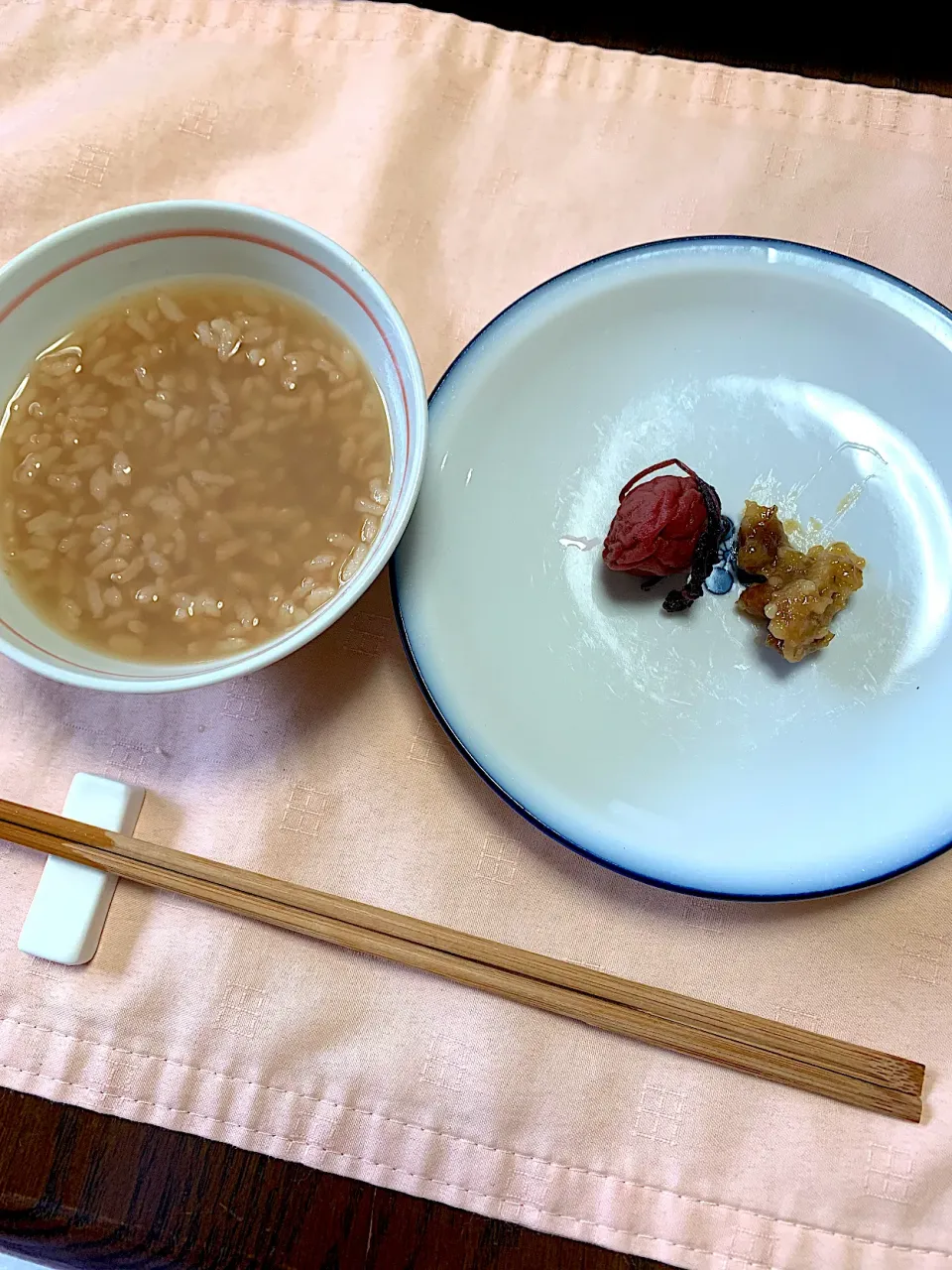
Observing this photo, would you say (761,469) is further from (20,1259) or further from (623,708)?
(20,1259)

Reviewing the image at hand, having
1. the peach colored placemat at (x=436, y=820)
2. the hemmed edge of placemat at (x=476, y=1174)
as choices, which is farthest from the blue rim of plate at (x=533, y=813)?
the hemmed edge of placemat at (x=476, y=1174)

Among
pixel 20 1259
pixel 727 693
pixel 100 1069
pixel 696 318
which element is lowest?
pixel 20 1259

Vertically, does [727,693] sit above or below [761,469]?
below

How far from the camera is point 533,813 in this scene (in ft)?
3.81

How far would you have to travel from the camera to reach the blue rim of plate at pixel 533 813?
3.70ft

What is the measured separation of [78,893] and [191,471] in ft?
1.92

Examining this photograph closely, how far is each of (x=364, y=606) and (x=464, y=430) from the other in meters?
0.28

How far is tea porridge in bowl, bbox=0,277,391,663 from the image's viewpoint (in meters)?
1.21

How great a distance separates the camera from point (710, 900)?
4.07 ft

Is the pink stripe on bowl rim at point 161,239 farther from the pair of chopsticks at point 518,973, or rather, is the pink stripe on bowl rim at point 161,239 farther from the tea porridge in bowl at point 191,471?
the pair of chopsticks at point 518,973

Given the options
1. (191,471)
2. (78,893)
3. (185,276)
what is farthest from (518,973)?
(185,276)

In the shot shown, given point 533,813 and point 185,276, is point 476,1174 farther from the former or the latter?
point 185,276

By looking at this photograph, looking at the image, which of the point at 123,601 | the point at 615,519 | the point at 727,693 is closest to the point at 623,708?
the point at 727,693

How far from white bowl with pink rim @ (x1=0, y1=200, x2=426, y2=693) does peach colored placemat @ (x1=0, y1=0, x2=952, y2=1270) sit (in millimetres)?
225
